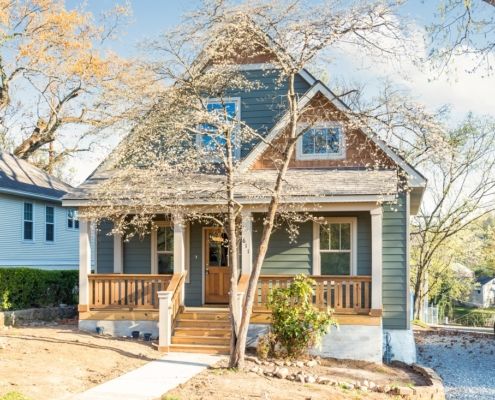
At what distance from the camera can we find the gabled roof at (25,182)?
20609 millimetres

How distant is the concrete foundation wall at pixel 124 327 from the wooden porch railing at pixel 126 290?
351 millimetres

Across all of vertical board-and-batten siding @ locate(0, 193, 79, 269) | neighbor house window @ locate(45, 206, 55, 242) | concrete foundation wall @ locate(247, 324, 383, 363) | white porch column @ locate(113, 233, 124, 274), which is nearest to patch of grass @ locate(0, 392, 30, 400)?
concrete foundation wall @ locate(247, 324, 383, 363)

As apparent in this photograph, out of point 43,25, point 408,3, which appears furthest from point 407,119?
point 43,25

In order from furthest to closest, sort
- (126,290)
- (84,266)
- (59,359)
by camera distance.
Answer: (126,290)
(84,266)
(59,359)

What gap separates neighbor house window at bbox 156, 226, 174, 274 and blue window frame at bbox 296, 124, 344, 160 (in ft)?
12.9

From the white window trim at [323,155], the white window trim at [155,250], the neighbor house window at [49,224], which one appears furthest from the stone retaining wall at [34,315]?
the white window trim at [323,155]

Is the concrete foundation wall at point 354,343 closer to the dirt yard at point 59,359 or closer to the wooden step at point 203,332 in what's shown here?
the wooden step at point 203,332

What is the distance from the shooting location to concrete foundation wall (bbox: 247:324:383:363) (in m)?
12.4

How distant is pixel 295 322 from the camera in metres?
11.5

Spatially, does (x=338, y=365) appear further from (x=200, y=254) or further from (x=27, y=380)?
(x=27, y=380)

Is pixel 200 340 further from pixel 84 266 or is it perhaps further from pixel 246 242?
pixel 84 266

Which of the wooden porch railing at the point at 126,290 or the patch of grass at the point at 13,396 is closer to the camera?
the patch of grass at the point at 13,396

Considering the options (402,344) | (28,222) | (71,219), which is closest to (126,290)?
(402,344)

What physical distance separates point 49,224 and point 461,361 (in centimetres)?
1620
